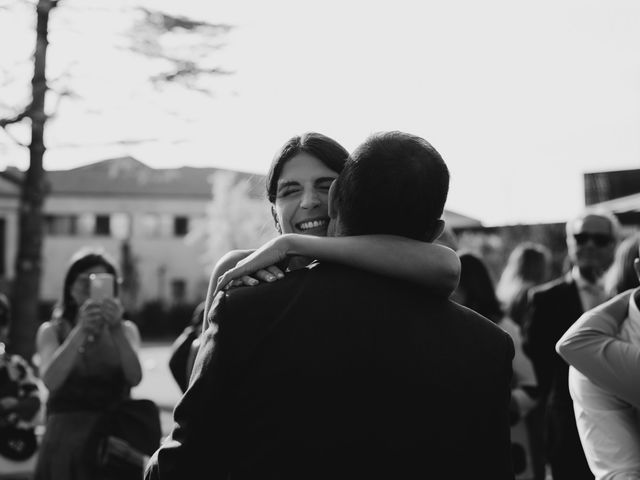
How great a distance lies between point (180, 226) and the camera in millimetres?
69812

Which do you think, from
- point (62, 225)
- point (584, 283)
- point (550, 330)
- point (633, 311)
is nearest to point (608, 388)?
point (633, 311)

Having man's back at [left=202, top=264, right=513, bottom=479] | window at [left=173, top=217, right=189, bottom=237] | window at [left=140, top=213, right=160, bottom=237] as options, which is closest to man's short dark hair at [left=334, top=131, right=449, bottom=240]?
man's back at [left=202, top=264, right=513, bottom=479]

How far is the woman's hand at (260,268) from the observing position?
6.89 ft

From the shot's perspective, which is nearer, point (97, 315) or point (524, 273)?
point (97, 315)

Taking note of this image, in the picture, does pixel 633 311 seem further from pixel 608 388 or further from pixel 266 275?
pixel 266 275

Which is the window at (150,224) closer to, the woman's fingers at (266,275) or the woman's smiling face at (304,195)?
the woman's smiling face at (304,195)

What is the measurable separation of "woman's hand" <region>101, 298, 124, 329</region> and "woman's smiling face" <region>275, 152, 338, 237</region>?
7.20ft

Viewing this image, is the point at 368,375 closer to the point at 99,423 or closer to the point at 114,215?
the point at 99,423

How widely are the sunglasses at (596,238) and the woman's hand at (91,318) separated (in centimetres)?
296

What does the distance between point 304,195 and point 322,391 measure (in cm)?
105

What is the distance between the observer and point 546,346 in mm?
5371

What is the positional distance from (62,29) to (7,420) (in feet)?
21.7

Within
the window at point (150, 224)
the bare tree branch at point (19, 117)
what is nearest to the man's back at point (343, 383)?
the bare tree branch at point (19, 117)

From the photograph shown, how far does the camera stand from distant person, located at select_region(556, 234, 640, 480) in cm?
289
